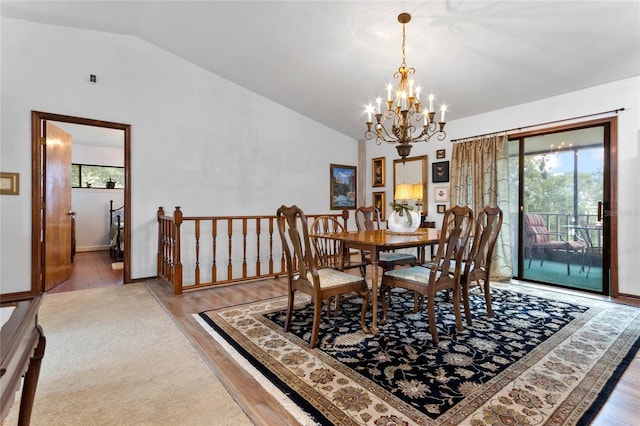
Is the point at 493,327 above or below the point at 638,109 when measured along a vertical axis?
below

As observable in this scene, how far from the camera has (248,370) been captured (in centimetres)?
195

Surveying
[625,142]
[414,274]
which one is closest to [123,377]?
[414,274]

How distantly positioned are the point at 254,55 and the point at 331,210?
10.5 ft

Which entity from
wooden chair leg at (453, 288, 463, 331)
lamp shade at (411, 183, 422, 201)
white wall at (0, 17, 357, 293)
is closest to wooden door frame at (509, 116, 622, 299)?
lamp shade at (411, 183, 422, 201)

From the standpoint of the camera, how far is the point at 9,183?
3.51 meters

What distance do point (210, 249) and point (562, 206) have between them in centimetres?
500

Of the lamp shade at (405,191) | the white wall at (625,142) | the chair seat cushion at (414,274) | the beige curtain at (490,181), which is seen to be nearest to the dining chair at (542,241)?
the beige curtain at (490,181)

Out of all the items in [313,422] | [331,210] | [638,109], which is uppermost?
[638,109]

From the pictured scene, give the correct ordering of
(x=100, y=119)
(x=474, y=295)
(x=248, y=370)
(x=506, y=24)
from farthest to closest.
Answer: (x=100, y=119)
(x=474, y=295)
(x=506, y=24)
(x=248, y=370)

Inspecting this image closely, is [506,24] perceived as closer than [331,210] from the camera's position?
Yes

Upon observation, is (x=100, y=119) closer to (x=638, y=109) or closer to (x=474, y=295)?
(x=474, y=295)

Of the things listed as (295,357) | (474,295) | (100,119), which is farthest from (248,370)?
(100,119)

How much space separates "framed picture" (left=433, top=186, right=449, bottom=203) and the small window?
7.23m

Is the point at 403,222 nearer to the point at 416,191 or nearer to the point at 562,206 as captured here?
the point at 416,191
